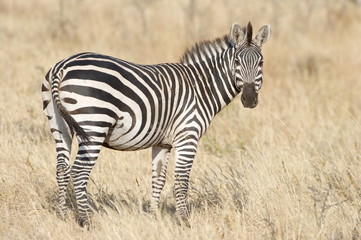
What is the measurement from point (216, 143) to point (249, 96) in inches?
118

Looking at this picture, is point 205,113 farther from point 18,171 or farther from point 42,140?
point 42,140

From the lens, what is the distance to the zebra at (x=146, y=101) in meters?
4.95

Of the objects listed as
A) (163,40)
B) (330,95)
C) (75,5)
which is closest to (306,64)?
(330,95)

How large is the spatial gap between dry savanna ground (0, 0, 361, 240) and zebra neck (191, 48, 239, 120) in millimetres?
827

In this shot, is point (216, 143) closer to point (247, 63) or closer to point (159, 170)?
point (159, 170)

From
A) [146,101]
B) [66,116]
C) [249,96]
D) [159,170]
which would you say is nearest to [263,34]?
[249,96]

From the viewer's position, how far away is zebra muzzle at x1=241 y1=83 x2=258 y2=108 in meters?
5.60

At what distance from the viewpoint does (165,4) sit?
2055 cm

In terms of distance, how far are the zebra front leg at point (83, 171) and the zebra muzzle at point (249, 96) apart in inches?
56.9

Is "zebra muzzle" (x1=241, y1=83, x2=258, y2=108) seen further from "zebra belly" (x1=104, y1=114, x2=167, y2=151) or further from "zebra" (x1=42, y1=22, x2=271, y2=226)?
"zebra belly" (x1=104, y1=114, x2=167, y2=151)

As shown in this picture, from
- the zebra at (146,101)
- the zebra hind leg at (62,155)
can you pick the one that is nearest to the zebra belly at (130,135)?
the zebra at (146,101)

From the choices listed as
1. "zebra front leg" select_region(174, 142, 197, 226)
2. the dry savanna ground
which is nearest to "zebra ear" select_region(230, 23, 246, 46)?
"zebra front leg" select_region(174, 142, 197, 226)

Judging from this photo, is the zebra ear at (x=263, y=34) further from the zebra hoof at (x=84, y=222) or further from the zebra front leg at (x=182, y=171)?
the zebra hoof at (x=84, y=222)

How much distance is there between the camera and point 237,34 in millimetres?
5934
